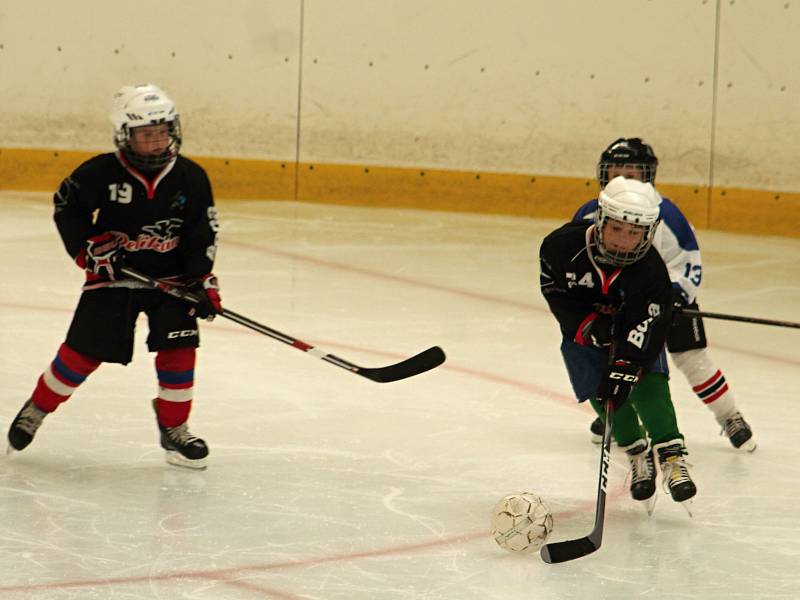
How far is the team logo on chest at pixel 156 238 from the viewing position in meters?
3.27

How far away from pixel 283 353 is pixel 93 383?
725 mm

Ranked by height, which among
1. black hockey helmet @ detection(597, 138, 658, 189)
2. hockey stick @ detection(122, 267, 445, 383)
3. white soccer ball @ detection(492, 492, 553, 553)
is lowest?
white soccer ball @ detection(492, 492, 553, 553)

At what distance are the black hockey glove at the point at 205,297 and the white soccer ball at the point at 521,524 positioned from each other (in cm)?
85

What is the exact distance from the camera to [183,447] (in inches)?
132

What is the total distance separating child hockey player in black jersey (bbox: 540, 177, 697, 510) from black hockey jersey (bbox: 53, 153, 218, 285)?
82 cm

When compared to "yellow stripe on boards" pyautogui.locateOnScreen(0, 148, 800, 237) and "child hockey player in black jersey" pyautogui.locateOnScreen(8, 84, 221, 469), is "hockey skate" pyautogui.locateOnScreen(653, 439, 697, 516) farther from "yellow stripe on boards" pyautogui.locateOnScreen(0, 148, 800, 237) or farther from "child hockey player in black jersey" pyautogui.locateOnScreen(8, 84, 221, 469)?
"yellow stripe on boards" pyautogui.locateOnScreen(0, 148, 800, 237)

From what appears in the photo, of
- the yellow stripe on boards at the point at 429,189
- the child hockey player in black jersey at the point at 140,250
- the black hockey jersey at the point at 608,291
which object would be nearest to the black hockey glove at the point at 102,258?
the child hockey player in black jersey at the point at 140,250

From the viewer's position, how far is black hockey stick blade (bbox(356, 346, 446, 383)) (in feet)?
11.1

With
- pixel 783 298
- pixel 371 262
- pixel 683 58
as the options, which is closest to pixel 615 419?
pixel 783 298

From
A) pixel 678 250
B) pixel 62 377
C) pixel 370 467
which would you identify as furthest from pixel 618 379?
pixel 62 377

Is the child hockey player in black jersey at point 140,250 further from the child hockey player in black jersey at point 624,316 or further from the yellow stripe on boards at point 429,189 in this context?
the yellow stripe on boards at point 429,189

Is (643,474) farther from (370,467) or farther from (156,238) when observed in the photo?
(156,238)

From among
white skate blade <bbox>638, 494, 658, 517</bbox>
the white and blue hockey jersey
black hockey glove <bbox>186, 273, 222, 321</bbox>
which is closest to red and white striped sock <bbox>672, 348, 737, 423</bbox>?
the white and blue hockey jersey

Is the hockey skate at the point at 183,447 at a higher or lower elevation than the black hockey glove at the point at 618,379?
lower
